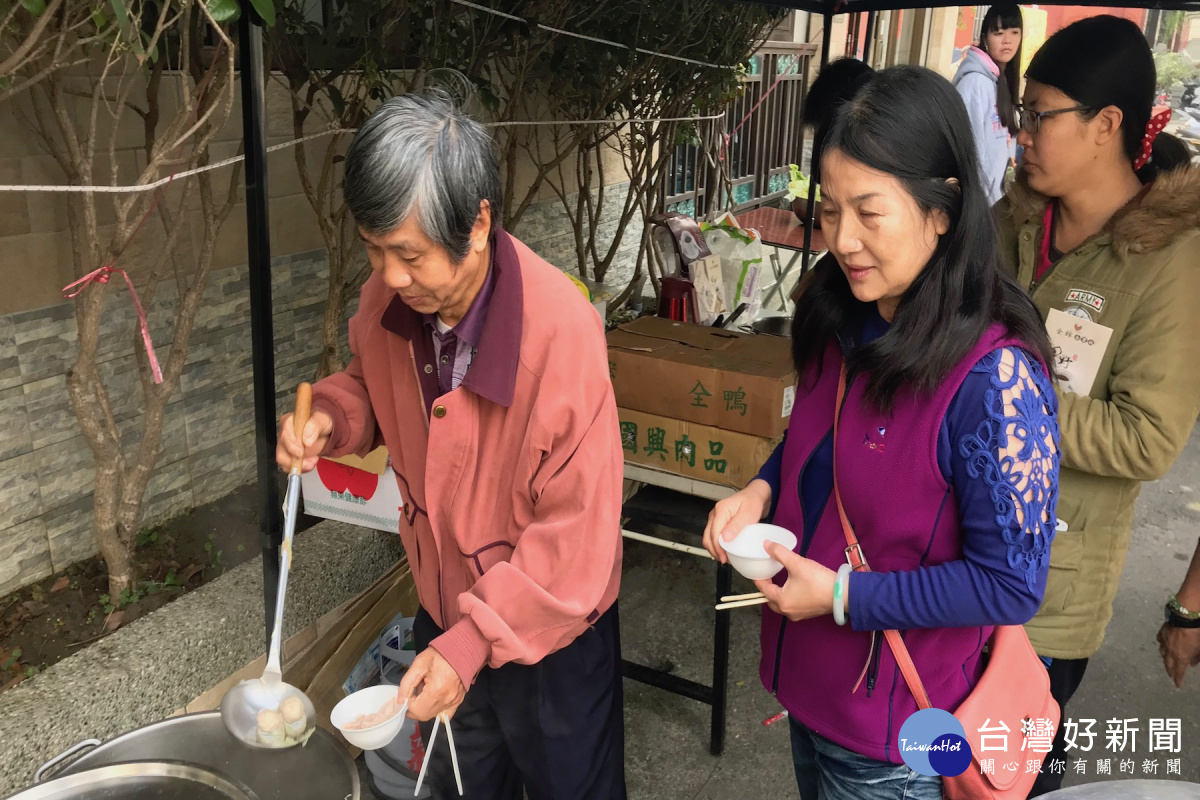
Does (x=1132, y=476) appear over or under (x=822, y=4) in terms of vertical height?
under

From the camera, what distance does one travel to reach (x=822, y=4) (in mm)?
3562

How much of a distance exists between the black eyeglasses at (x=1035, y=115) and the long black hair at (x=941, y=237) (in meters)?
0.58

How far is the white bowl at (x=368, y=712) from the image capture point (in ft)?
4.39

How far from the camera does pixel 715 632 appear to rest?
2811 mm

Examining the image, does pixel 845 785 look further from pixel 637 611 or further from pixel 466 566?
pixel 637 611

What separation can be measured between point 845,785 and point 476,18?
2.72m

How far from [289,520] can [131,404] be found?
1.46 meters

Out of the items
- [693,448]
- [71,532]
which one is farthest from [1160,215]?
[71,532]

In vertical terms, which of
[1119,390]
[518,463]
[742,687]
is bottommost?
[742,687]

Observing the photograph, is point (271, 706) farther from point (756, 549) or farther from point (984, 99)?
point (984, 99)

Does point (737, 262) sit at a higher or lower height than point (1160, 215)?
lower

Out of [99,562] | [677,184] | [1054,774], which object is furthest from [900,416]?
[677,184]

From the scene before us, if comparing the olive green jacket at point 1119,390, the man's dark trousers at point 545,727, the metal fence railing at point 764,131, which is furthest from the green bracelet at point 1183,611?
the metal fence railing at point 764,131

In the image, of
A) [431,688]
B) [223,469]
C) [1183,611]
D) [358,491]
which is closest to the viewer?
[431,688]
